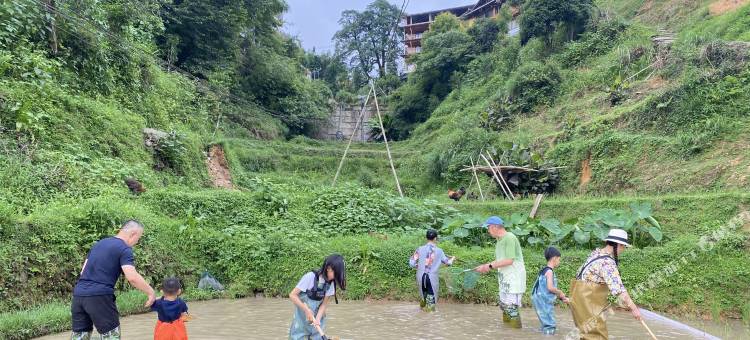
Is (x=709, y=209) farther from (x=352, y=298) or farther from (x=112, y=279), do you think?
(x=112, y=279)

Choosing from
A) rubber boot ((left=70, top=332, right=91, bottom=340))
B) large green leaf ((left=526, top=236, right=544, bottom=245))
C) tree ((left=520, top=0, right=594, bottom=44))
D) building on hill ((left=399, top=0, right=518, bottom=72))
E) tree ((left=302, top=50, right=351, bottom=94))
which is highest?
building on hill ((left=399, top=0, right=518, bottom=72))

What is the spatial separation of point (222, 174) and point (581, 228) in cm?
1215

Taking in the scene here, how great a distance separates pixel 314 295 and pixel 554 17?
28.7 metres

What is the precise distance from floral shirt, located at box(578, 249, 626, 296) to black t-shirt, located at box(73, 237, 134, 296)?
439cm

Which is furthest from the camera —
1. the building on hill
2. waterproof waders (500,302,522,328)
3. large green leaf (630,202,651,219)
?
the building on hill

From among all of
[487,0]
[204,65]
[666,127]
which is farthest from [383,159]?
[487,0]

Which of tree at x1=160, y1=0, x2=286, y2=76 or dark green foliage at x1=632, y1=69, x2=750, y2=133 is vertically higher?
tree at x1=160, y1=0, x2=286, y2=76

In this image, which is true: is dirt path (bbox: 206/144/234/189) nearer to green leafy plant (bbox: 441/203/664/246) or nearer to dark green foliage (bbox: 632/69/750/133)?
green leafy plant (bbox: 441/203/664/246)

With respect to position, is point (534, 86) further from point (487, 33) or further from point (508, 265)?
point (508, 265)

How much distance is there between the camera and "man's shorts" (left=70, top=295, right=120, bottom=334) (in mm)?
4629

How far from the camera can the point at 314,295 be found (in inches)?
201

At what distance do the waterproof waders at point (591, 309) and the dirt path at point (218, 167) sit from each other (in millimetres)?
13654

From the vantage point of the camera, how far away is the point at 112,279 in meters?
4.69

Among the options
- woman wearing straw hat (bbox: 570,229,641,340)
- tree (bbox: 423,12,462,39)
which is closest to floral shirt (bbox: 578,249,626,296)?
woman wearing straw hat (bbox: 570,229,641,340)
